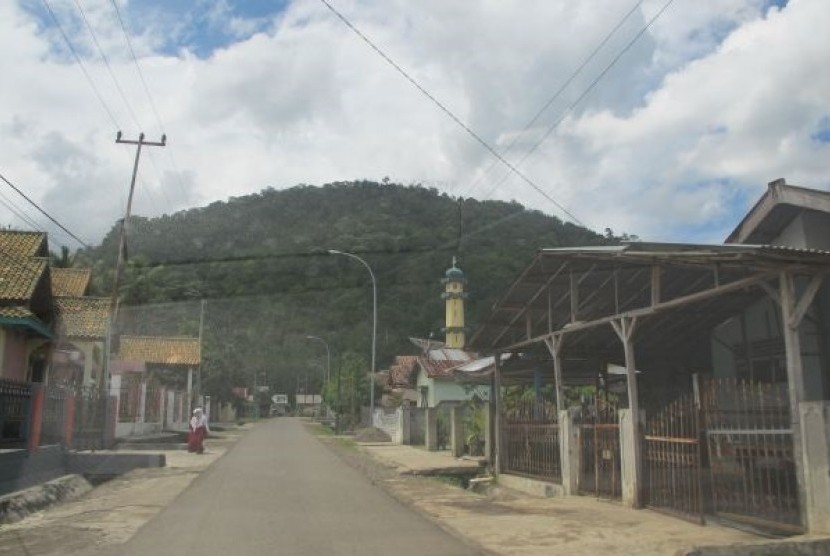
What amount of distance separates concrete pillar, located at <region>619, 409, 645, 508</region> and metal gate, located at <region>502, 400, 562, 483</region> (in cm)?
276

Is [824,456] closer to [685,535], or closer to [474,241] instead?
[685,535]

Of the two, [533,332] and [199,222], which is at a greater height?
[199,222]

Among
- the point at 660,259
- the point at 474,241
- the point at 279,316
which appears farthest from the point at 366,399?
the point at 660,259

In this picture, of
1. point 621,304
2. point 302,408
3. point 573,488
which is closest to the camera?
point 573,488

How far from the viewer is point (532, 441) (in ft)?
54.1

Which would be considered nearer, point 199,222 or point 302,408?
point 199,222

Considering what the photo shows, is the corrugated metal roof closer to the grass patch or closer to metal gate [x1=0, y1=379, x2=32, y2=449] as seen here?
the grass patch

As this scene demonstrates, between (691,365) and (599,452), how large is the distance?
5.62 metres

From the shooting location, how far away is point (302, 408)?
419 feet

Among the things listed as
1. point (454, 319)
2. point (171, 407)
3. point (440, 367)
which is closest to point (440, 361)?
point (440, 367)

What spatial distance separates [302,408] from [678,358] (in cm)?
11390

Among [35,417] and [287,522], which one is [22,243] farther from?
[287,522]

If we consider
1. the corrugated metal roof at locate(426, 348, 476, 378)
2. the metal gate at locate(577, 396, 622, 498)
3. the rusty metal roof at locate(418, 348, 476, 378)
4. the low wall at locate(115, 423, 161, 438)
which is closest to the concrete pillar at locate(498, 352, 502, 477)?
the metal gate at locate(577, 396, 622, 498)

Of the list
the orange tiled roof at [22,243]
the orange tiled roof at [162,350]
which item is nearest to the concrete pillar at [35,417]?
the orange tiled roof at [22,243]
